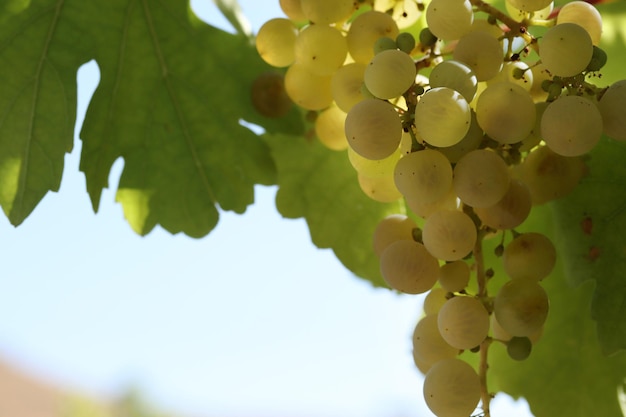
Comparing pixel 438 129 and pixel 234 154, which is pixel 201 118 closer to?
pixel 234 154

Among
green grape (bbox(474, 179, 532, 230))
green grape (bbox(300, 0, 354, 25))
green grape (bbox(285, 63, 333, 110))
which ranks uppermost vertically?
green grape (bbox(300, 0, 354, 25))

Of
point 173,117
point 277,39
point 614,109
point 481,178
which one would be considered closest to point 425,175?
point 481,178

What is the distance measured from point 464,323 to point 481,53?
20 centimetres

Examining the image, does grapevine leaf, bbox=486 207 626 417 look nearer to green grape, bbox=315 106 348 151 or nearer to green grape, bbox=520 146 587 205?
green grape, bbox=520 146 587 205

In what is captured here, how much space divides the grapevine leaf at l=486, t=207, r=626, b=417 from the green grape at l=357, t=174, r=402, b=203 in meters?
0.15

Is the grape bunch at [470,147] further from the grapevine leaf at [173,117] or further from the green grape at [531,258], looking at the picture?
the grapevine leaf at [173,117]

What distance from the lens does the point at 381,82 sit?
590 mm

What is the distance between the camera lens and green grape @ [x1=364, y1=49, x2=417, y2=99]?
588mm

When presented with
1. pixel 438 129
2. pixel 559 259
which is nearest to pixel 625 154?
pixel 559 259

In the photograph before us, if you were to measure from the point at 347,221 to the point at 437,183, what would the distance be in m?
0.32

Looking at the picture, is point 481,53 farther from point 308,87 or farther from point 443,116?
point 308,87

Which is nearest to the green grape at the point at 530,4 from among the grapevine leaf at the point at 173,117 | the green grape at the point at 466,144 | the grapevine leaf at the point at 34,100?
the green grape at the point at 466,144

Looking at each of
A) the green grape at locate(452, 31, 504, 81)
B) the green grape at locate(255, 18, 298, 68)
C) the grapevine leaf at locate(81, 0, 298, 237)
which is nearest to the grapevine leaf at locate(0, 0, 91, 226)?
the grapevine leaf at locate(81, 0, 298, 237)

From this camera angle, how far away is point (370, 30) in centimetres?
68
